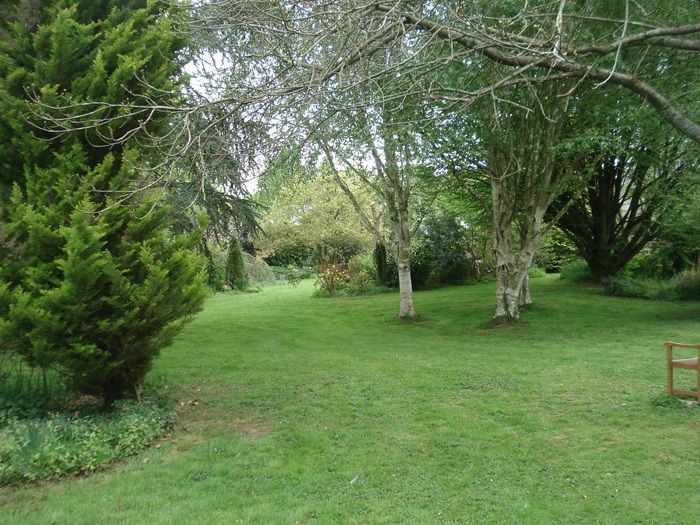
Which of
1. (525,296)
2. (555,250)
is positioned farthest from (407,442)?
(555,250)

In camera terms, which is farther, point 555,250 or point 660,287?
point 555,250

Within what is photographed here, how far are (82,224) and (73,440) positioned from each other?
6.29ft

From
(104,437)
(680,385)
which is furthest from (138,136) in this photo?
(680,385)

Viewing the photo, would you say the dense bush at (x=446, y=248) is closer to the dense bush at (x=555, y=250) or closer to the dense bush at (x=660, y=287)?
the dense bush at (x=555, y=250)

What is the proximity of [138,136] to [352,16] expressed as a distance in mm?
2738

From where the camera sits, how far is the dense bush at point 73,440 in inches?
159

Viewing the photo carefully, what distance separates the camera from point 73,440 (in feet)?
14.8

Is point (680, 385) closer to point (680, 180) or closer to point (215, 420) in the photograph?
point (215, 420)

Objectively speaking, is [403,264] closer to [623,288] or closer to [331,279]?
[331,279]

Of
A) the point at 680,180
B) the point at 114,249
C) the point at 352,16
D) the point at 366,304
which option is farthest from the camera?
the point at 366,304

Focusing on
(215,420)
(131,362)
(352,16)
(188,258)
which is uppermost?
(352,16)

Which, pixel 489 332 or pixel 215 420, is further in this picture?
pixel 489 332

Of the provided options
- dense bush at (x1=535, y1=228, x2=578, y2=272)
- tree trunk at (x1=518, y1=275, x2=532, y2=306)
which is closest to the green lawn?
tree trunk at (x1=518, y1=275, x2=532, y2=306)

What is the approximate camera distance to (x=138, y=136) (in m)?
5.69
